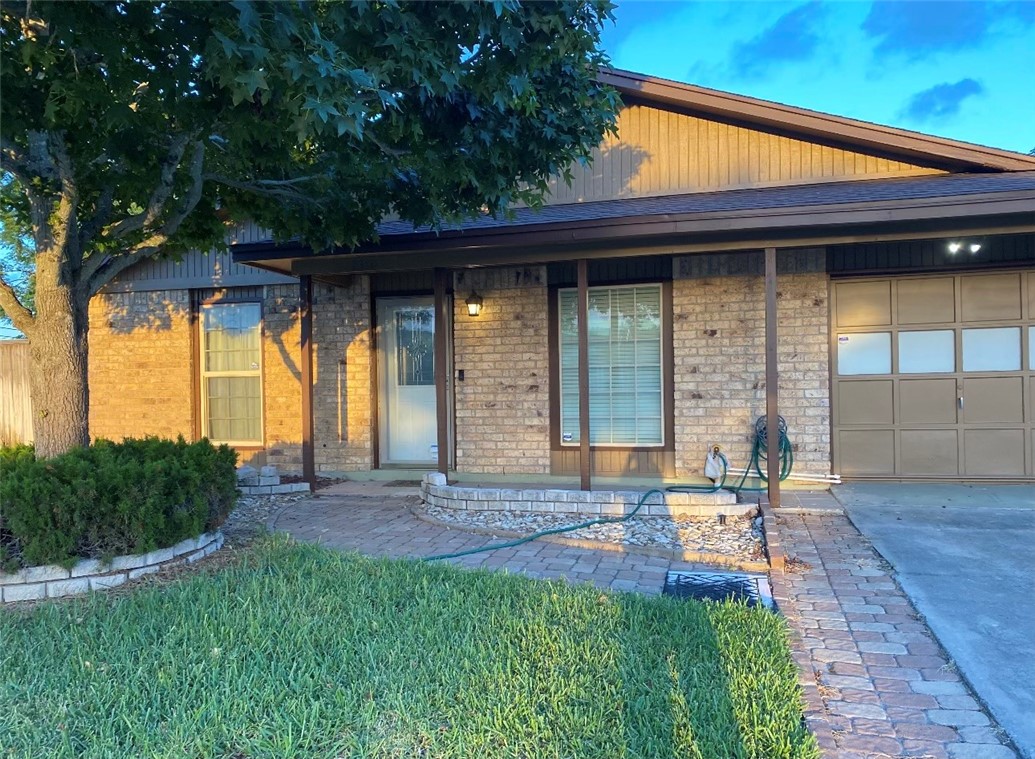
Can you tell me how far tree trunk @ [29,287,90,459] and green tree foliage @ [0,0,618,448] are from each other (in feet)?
0.07

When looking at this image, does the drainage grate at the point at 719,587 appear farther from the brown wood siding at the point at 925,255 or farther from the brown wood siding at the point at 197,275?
the brown wood siding at the point at 197,275

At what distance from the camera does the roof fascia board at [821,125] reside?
740cm

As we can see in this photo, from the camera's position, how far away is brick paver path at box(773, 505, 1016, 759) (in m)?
2.78

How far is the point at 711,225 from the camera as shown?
6.57m

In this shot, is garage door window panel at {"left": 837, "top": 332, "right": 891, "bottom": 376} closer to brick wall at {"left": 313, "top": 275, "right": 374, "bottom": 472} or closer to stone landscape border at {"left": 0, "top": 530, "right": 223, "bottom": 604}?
brick wall at {"left": 313, "top": 275, "right": 374, "bottom": 472}

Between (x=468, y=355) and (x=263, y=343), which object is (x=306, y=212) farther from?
(x=263, y=343)

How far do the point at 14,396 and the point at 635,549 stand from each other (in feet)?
38.1

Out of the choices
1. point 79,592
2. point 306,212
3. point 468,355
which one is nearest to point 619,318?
point 468,355

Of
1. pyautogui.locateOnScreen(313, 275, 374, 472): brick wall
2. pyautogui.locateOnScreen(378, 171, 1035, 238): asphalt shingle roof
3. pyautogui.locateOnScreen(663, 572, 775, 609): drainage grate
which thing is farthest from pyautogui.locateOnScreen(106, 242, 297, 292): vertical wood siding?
pyautogui.locateOnScreen(663, 572, 775, 609): drainage grate

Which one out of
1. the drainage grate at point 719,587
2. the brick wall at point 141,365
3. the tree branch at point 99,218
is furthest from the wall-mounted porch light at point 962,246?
the brick wall at point 141,365

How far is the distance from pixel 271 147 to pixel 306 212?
122 cm

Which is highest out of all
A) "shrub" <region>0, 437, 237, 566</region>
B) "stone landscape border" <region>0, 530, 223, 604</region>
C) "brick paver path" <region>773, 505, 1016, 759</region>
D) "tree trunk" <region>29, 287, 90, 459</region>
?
"tree trunk" <region>29, 287, 90, 459</region>

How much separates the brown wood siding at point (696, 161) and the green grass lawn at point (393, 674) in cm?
581

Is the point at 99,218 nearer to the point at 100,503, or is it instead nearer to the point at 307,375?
the point at 100,503
